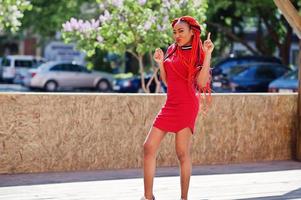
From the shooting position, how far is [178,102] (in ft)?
19.7

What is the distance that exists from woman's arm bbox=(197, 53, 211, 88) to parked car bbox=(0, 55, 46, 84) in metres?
30.8

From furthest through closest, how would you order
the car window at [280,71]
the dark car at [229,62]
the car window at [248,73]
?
the car window at [280,71], the dark car at [229,62], the car window at [248,73]

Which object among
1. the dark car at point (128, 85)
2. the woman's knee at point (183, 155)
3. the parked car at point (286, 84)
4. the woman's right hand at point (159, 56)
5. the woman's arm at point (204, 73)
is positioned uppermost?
the woman's right hand at point (159, 56)

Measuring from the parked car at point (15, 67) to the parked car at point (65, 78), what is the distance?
3.02 m

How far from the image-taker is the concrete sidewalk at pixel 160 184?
702cm

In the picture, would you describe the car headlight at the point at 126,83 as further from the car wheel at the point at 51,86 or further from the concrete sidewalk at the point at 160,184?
the concrete sidewalk at the point at 160,184

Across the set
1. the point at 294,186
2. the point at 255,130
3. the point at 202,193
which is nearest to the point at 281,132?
the point at 255,130

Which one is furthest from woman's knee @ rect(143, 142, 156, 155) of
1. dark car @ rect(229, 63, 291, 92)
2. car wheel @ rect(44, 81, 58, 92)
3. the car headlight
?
car wheel @ rect(44, 81, 58, 92)

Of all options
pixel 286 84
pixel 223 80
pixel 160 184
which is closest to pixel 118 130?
pixel 160 184

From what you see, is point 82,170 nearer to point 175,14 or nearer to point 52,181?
point 52,181

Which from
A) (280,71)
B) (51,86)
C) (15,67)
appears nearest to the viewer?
(280,71)

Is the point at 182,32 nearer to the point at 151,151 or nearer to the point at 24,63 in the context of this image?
the point at 151,151

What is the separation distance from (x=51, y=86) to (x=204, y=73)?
27977 millimetres

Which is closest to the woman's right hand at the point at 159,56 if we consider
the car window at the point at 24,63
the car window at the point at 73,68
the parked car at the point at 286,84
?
the parked car at the point at 286,84
